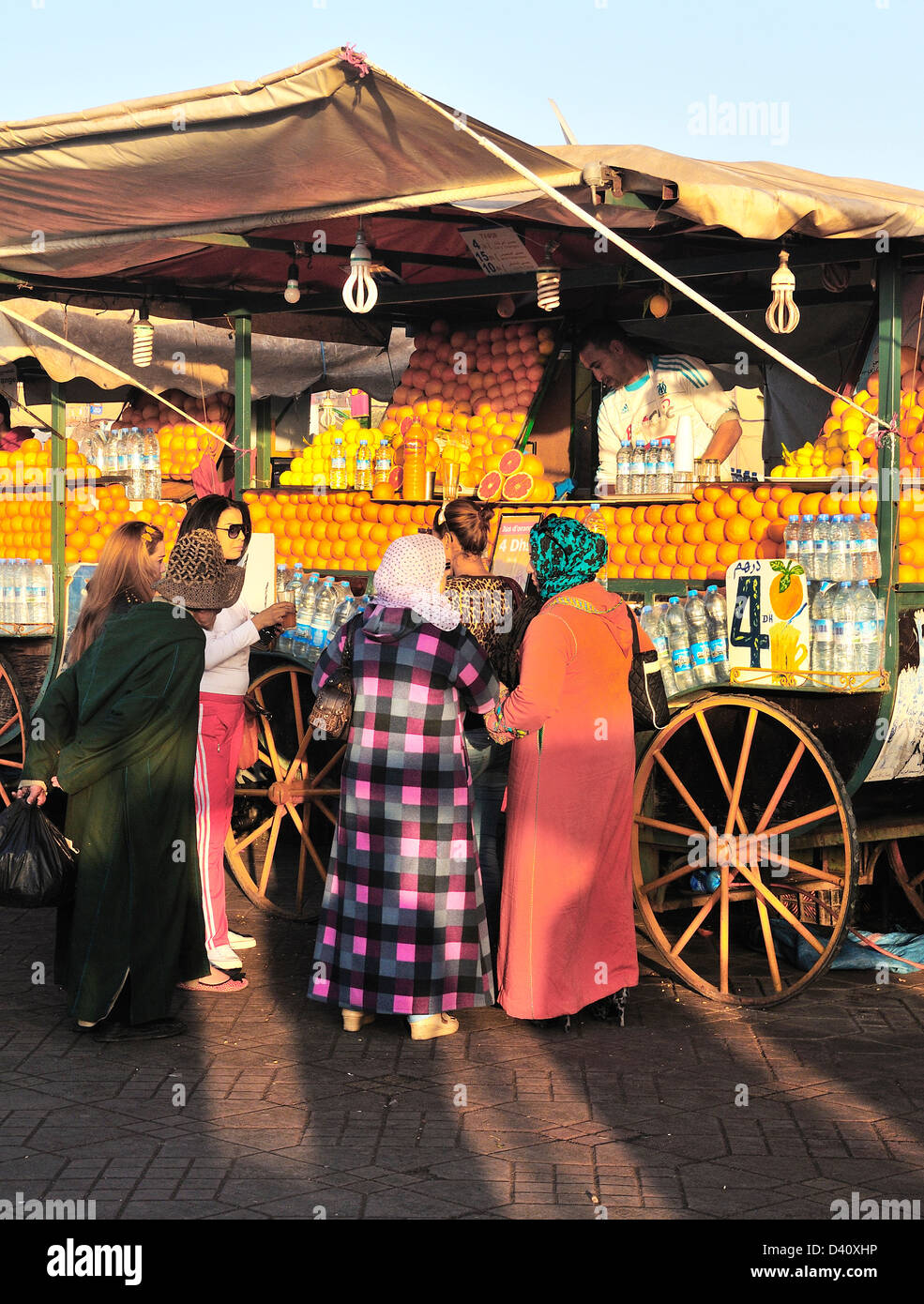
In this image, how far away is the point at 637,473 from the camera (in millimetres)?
6688

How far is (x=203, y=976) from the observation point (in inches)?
226

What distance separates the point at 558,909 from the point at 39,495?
5.05 m

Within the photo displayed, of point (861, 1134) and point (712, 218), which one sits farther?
point (712, 218)

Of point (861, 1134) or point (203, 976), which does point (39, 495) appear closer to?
point (203, 976)

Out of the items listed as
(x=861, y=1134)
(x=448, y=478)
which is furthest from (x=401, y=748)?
(x=448, y=478)

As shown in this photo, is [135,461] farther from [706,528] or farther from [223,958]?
[706,528]

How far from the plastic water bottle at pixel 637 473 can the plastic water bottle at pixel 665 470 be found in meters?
0.08

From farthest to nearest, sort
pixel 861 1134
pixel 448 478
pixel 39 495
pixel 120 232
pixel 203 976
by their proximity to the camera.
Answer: pixel 39 495 < pixel 448 478 < pixel 120 232 < pixel 203 976 < pixel 861 1134

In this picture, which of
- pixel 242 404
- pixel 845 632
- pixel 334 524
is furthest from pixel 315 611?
pixel 845 632

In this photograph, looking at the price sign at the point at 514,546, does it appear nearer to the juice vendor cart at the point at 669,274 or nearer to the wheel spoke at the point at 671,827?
the juice vendor cart at the point at 669,274

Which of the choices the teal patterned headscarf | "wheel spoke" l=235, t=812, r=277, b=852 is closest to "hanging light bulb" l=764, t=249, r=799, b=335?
the teal patterned headscarf

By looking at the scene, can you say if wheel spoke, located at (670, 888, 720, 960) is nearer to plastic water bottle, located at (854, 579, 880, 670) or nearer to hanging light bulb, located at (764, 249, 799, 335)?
plastic water bottle, located at (854, 579, 880, 670)

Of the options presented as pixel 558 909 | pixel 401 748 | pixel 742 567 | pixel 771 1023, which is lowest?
pixel 771 1023

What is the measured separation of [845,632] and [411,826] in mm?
1654
